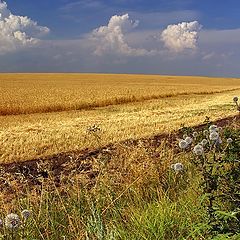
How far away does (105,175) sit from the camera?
20.4ft

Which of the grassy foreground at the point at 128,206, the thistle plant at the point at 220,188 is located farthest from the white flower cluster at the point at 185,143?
the grassy foreground at the point at 128,206

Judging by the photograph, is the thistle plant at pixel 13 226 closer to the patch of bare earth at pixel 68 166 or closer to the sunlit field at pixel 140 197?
the sunlit field at pixel 140 197

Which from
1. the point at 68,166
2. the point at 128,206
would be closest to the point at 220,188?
→ the point at 128,206

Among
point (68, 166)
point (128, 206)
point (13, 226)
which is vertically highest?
point (13, 226)

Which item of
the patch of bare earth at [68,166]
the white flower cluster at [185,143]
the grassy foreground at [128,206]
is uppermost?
the white flower cluster at [185,143]

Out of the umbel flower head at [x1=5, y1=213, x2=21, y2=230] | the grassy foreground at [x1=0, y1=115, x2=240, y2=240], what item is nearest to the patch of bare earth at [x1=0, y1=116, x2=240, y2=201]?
the grassy foreground at [x1=0, y1=115, x2=240, y2=240]

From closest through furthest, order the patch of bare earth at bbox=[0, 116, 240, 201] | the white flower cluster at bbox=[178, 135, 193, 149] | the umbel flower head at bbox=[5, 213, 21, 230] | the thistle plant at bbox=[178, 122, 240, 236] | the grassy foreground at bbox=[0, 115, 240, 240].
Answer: the thistle plant at bbox=[178, 122, 240, 236] < the umbel flower head at bbox=[5, 213, 21, 230] < the grassy foreground at bbox=[0, 115, 240, 240] < the white flower cluster at bbox=[178, 135, 193, 149] < the patch of bare earth at bbox=[0, 116, 240, 201]

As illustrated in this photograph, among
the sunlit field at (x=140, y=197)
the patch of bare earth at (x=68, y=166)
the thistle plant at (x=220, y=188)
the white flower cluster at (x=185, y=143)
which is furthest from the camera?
the patch of bare earth at (x=68, y=166)

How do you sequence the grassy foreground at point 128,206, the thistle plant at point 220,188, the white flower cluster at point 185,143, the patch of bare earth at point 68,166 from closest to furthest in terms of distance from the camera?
1. the thistle plant at point 220,188
2. the grassy foreground at point 128,206
3. the white flower cluster at point 185,143
4. the patch of bare earth at point 68,166

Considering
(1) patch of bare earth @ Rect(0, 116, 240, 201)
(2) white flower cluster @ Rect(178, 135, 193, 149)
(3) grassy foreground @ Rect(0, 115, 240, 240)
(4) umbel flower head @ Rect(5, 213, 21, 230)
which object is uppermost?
(2) white flower cluster @ Rect(178, 135, 193, 149)

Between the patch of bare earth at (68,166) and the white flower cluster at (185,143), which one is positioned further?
the patch of bare earth at (68,166)

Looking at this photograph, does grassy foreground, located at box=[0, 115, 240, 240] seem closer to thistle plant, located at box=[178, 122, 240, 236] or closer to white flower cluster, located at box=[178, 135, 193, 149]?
thistle plant, located at box=[178, 122, 240, 236]

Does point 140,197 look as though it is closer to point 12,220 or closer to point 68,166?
point 12,220

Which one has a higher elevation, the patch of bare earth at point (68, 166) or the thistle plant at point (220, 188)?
the thistle plant at point (220, 188)
